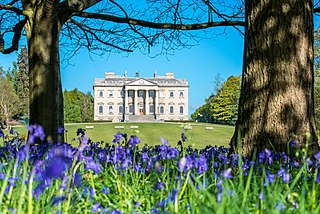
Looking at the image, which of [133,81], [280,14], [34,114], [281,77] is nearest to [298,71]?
[281,77]

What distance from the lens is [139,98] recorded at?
8156 cm

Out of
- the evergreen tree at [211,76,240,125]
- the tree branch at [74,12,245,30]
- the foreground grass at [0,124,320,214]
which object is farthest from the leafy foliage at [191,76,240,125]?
the foreground grass at [0,124,320,214]

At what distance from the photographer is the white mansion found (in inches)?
3177

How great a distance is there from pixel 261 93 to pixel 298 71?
0.39 metres

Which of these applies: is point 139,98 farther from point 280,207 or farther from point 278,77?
point 280,207

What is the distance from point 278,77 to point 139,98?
7823 cm

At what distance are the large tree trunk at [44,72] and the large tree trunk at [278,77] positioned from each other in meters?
2.62

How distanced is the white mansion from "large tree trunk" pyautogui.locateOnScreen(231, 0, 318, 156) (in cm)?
7634

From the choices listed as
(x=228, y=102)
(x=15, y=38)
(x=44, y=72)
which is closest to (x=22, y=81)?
(x=228, y=102)

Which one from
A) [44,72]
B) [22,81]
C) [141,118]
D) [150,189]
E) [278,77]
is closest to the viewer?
[150,189]

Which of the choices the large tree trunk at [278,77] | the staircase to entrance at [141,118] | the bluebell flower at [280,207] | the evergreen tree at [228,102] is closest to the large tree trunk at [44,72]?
the large tree trunk at [278,77]

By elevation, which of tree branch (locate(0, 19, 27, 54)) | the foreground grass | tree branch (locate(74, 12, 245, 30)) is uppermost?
tree branch (locate(74, 12, 245, 30))

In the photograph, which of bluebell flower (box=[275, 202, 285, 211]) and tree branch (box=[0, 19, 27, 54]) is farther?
tree branch (box=[0, 19, 27, 54])

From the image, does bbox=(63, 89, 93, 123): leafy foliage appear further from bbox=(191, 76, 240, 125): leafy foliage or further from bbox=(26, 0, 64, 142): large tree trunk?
bbox=(26, 0, 64, 142): large tree trunk
